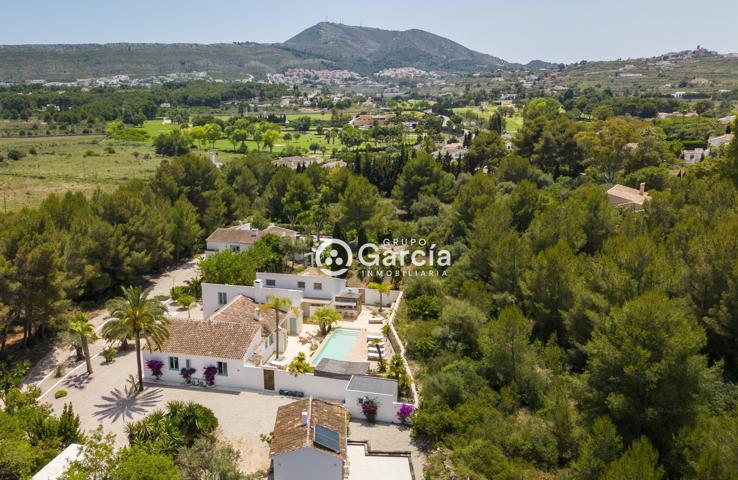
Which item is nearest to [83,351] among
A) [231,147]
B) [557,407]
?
[557,407]

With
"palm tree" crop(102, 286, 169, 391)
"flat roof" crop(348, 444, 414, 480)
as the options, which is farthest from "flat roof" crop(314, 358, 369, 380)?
"palm tree" crop(102, 286, 169, 391)

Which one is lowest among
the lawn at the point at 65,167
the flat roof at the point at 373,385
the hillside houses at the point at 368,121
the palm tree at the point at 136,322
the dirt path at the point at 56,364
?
the dirt path at the point at 56,364

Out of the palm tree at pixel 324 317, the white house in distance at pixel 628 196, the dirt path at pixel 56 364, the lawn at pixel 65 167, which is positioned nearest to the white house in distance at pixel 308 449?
the palm tree at pixel 324 317

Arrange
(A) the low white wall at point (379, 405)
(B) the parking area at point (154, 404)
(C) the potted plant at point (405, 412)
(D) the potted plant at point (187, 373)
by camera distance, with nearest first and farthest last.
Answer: (B) the parking area at point (154, 404) → (C) the potted plant at point (405, 412) → (A) the low white wall at point (379, 405) → (D) the potted plant at point (187, 373)

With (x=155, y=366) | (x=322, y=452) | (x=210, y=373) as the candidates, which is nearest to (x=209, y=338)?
(x=210, y=373)

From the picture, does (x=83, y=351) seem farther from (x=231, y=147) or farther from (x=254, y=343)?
(x=231, y=147)

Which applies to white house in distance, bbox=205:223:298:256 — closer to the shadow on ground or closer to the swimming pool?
the swimming pool

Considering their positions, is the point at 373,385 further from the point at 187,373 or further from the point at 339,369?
the point at 187,373

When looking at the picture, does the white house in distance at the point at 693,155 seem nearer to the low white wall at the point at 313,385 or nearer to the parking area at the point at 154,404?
the low white wall at the point at 313,385
